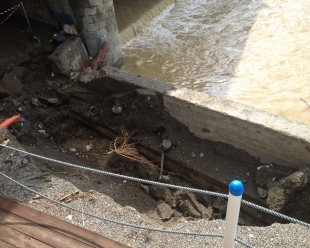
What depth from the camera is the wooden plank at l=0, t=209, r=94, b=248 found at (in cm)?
309

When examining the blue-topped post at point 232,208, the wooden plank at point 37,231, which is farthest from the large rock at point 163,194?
the blue-topped post at point 232,208

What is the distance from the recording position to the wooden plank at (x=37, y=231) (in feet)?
10.2

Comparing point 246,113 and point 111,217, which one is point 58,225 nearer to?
point 111,217

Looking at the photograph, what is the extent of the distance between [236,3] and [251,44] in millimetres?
2139

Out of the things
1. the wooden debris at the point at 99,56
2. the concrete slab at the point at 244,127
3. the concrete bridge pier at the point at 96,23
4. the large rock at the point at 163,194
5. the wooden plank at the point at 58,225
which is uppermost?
the concrete bridge pier at the point at 96,23

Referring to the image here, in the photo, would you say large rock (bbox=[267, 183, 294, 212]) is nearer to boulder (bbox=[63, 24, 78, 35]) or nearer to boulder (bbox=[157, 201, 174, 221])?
boulder (bbox=[157, 201, 174, 221])

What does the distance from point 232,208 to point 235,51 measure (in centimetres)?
600

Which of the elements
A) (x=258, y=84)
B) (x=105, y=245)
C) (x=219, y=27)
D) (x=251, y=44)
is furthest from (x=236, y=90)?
(x=105, y=245)

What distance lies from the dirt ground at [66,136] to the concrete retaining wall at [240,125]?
0.17m

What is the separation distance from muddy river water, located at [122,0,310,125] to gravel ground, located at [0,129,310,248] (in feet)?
9.74

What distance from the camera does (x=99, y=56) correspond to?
6473 millimetres

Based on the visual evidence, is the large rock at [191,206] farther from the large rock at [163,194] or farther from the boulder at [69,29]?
the boulder at [69,29]

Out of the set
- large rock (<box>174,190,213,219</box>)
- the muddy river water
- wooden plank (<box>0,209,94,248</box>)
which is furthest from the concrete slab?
wooden plank (<box>0,209,94,248</box>)

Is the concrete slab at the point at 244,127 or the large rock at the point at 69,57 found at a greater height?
the large rock at the point at 69,57
